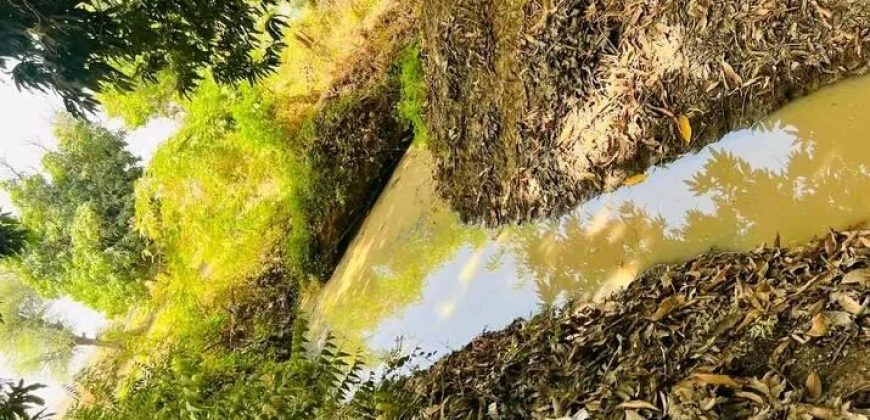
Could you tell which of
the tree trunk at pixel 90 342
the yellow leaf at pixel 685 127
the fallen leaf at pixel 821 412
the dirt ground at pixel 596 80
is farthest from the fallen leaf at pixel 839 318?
the tree trunk at pixel 90 342

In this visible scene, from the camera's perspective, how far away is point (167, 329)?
11.0m

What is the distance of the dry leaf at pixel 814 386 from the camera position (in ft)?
10.5

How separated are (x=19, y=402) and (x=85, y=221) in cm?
1000

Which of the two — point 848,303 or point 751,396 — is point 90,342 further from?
point 848,303

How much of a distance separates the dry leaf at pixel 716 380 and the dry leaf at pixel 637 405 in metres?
0.26

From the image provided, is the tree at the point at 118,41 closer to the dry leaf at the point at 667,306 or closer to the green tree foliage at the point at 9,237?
the green tree foliage at the point at 9,237

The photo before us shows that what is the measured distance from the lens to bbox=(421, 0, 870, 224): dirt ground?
481 centimetres

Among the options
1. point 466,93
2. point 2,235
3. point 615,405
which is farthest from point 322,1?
point 615,405

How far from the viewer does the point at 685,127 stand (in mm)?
5242

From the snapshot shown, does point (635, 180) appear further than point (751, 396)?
Yes

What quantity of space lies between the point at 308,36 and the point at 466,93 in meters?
3.31

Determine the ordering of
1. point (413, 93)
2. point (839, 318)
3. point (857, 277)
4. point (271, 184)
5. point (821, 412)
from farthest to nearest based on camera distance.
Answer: point (271, 184) < point (413, 93) < point (857, 277) < point (839, 318) < point (821, 412)

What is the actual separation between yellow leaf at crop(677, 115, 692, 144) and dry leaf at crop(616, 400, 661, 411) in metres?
2.31

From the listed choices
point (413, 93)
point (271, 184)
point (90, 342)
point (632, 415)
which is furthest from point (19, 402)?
point (90, 342)
